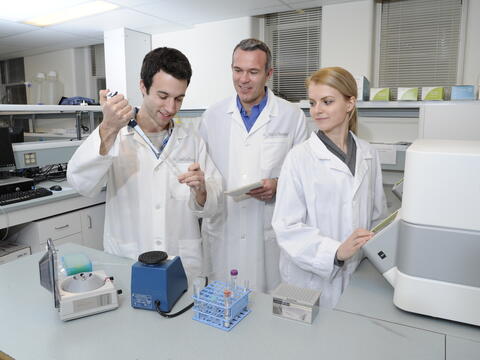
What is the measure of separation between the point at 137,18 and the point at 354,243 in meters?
3.68

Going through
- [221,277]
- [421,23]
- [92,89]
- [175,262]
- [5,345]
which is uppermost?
[421,23]

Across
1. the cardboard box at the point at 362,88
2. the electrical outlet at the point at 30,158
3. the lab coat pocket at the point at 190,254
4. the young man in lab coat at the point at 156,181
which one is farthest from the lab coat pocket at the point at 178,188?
the cardboard box at the point at 362,88

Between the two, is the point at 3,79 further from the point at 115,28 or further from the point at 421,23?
the point at 421,23

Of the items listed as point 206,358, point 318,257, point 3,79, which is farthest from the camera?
point 3,79

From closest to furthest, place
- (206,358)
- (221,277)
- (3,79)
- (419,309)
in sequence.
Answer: (206,358)
(419,309)
(221,277)
(3,79)

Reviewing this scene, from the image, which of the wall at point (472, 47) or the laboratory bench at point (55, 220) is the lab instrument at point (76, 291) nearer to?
the laboratory bench at point (55, 220)

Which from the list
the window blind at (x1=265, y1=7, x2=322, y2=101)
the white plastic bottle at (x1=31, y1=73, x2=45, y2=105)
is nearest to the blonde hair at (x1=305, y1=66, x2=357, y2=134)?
the window blind at (x1=265, y1=7, x2=322, y2=101)

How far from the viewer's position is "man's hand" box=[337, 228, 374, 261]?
114 cm

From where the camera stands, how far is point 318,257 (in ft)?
4.10

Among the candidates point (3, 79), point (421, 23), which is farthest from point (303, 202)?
point (3, 79)

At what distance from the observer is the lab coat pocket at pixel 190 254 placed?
59.4 inches

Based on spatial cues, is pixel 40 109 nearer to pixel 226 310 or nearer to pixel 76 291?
pixel 76 291

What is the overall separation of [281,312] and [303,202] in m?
0.49

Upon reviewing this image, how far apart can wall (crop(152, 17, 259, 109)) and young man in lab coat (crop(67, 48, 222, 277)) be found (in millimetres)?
2639
